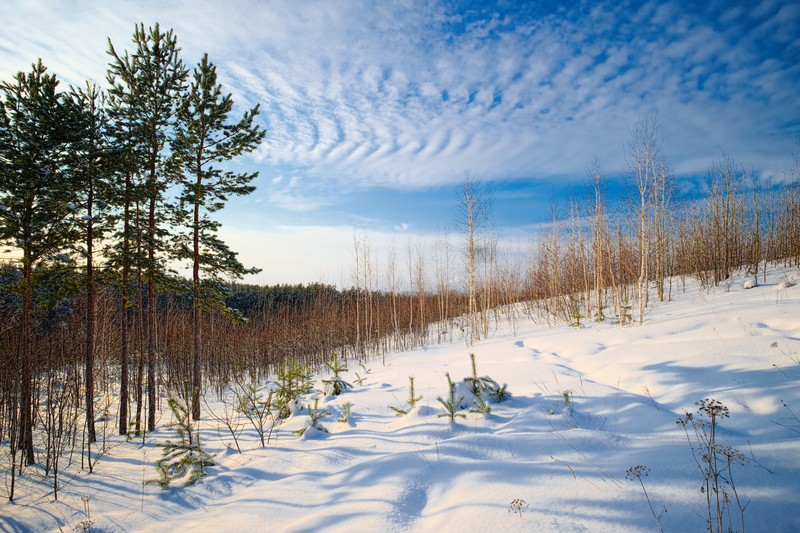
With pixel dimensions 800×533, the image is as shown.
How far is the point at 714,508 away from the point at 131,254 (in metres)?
10.6

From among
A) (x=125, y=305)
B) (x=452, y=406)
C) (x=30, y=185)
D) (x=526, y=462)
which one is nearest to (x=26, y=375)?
(x=125, y=305)

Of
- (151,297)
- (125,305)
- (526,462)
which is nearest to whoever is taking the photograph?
(526,462)

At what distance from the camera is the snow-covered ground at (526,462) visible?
2.19m

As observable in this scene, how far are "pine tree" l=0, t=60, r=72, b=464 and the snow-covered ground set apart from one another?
305 cm

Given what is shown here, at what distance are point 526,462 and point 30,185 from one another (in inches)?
396

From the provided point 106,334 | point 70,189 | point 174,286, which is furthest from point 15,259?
point 106,334

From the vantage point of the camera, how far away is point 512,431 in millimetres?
3533

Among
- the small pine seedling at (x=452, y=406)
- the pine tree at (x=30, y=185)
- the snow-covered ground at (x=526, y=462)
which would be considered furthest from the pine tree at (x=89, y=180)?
the small pine seedling at (x=452, y=406)

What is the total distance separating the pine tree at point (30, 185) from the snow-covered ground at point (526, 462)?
305cm

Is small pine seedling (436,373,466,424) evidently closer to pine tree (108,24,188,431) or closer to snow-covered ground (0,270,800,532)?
snow-covered ground (0,270,800,532)

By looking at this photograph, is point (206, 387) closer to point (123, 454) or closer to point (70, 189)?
point (123, 454)

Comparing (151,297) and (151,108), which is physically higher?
(151,108)

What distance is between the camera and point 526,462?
9.38 feet

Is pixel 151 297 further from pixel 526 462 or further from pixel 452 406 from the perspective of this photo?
pixel 526 462
